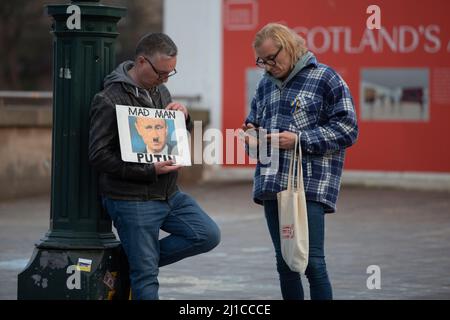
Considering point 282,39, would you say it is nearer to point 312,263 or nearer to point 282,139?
point 282,139

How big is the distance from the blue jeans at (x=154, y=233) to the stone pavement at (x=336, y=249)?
1539 mm

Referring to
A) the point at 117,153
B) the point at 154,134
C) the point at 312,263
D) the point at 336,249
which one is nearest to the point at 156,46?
the point at 154,134

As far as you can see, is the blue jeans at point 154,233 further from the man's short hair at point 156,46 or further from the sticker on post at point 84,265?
the man's short hair at point 156,46

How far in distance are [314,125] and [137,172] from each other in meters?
0.97

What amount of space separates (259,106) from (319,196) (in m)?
0.62

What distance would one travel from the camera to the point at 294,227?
550 cm

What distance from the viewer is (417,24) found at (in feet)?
49.6

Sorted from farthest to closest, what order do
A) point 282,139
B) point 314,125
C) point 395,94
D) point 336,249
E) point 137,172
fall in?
point 395,94 → point 336,249 → point 314,125 → point 282,139 → point 137,172

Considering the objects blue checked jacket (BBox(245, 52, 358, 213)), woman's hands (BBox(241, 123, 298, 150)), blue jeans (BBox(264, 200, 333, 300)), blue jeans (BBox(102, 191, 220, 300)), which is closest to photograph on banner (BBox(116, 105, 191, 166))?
blue jeans (BBox(102, 191, 220, 300))

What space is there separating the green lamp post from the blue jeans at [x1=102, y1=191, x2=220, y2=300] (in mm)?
156

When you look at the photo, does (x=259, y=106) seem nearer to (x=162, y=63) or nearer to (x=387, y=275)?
(x=162, y=63)

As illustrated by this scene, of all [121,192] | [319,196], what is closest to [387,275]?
[319,196]

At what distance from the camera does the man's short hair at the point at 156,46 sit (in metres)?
5.53

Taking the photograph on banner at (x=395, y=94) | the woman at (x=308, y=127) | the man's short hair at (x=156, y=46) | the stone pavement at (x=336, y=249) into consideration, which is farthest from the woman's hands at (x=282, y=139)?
the photograph on banner at (x=395, y=94)
